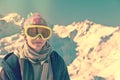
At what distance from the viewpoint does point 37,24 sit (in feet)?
21.1

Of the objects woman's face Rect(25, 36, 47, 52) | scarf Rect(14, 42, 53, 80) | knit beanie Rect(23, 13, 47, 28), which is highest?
knit beanie Rect(23, 13, 47, 28)

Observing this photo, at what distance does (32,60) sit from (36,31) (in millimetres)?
450

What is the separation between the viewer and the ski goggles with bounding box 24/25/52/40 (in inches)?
251

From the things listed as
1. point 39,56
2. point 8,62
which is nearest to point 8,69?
point 8,62

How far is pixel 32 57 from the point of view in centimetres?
640

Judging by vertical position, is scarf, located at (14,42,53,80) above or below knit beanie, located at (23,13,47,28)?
below

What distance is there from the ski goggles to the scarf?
0.51 ft

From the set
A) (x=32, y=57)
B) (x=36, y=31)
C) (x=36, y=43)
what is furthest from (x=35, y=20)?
(x=32, y=57)

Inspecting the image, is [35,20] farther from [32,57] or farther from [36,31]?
[32,57]

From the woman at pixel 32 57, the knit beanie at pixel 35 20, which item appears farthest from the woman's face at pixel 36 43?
the knit beanie at pixel 35 20

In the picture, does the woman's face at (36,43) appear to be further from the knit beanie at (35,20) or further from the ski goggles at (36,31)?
the knit beanie at (35,20)

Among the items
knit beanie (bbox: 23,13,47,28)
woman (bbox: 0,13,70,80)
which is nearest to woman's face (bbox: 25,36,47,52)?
woman (bbox: 0,13,70,80)

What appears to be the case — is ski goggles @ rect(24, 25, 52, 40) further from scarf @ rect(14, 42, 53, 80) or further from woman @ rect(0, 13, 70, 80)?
scarf @ rect(14, 42, 53, 80)

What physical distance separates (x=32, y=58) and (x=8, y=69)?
1.33 feet
